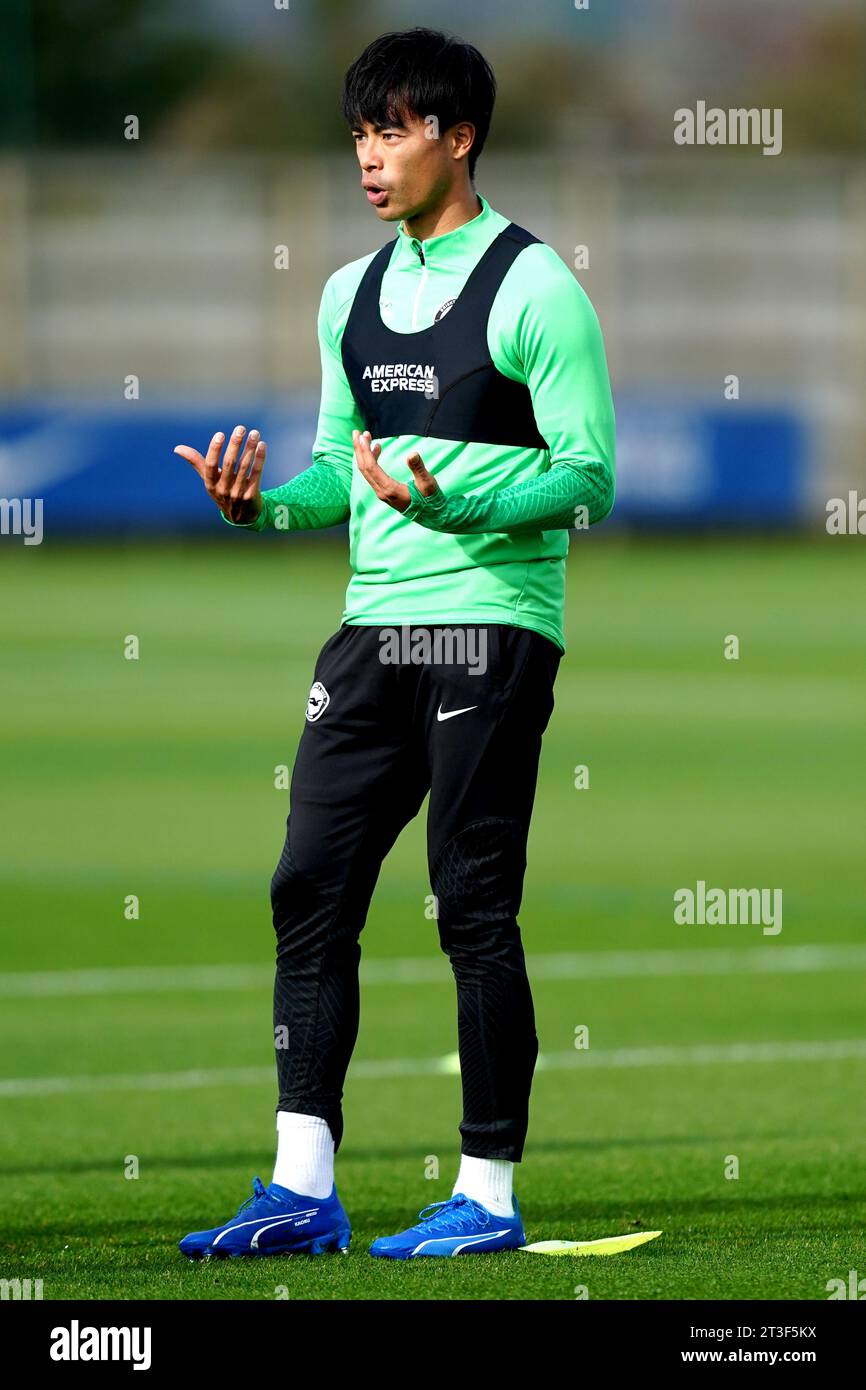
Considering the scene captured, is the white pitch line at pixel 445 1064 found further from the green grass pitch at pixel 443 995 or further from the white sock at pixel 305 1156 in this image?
the white sock at pixel 305 1156

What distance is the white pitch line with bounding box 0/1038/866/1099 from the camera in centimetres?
833

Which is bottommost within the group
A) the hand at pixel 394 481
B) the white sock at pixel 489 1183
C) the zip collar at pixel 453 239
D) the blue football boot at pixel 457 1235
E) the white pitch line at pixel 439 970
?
the white pitch line at pixel 439 970

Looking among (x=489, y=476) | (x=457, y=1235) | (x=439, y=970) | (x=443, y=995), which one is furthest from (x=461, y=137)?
(x=439, y=970)

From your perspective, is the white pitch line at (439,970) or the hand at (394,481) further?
the white pitch line at (439,970)

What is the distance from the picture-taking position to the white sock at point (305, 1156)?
17.9 feet

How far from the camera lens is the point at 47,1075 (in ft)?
27.8

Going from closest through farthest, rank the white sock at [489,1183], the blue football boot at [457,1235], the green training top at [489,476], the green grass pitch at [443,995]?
the green training top at [489,476], the blue football boot at [457,1235], the white sock at [489,1183], the green grass pitch at [443,995]

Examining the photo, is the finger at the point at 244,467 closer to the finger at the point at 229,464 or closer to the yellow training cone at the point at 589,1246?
the finger at the point at 229,464

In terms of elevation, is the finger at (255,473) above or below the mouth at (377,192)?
below

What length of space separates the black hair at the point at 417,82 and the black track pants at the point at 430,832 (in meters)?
1.10

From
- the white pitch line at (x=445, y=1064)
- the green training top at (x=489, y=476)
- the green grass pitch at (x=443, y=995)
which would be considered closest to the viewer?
the green training top at (x=489, y=476)

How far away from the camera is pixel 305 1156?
216 inches

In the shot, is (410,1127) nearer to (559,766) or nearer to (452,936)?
(452,936)

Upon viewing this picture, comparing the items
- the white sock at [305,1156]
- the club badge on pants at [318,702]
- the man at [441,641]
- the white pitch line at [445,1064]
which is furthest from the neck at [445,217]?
the white pitch line at [445,1064]
